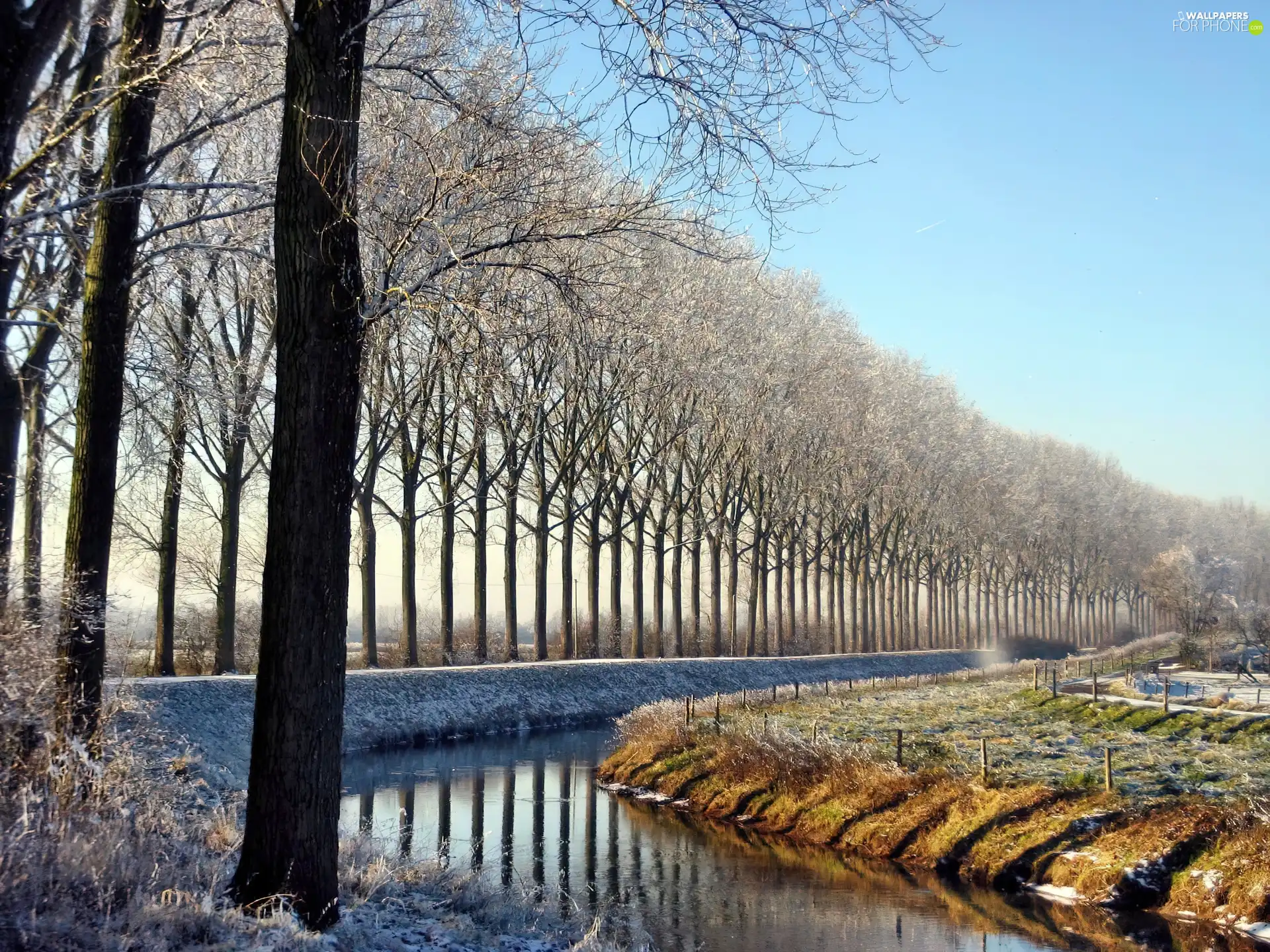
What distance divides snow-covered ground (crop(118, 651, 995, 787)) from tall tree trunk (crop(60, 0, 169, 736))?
2.00 m

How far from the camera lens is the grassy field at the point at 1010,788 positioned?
1609 cm

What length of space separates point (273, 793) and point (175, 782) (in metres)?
5.24

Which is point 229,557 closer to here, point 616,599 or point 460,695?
point 460,695

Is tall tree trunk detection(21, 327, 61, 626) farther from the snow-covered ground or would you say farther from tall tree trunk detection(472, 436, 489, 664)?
tall tree trunk detection(472, 436, 489, 664)

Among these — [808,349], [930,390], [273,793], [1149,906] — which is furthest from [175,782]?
[930,390]

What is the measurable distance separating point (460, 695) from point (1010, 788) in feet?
57.6

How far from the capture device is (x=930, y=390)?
216 feet

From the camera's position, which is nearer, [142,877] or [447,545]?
[142,877]

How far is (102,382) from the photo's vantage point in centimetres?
1109

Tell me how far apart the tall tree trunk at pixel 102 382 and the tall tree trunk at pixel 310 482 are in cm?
369

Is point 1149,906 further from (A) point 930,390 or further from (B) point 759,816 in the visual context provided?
(A) point 930,390

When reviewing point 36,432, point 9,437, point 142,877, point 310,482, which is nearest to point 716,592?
point 36,432

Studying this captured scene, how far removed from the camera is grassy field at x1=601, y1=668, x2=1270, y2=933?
16.1m

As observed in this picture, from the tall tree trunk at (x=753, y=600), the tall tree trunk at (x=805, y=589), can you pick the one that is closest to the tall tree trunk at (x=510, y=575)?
the tall tree trunk at (x=753, y=600)
